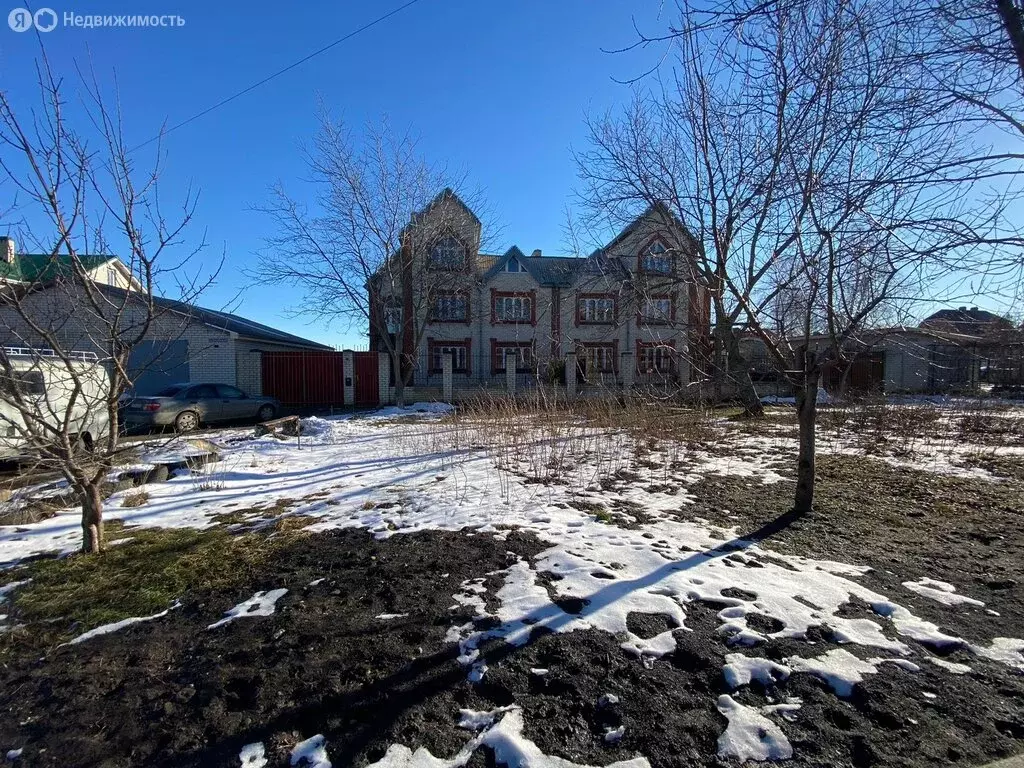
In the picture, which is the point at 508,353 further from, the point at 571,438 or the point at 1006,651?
the point at 1006,651

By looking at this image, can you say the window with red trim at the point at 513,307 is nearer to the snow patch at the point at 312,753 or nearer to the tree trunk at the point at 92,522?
the tree trunk at the point at 92,522

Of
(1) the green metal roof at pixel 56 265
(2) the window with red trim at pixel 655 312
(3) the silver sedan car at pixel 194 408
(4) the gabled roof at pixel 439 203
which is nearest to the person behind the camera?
(1) the green metal roof at pixel 56 265

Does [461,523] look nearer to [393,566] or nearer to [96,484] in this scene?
[393,566]

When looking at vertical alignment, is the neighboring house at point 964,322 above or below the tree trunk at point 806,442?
above

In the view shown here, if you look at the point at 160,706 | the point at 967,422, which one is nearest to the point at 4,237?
the point at 160,706

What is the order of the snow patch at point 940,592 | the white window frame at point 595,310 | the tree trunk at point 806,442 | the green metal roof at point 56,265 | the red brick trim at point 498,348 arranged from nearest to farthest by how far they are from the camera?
the snow patch at point 940,592, the green metal roof at point 56,265, the tree trunk at point 806,442, the red brick trim at point 498,348, the white window frame at point 595,310

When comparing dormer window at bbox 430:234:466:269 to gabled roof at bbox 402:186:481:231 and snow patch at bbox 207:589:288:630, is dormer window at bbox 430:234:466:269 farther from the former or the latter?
snow patch at bbox 207:589:288:630

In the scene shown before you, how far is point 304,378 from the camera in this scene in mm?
19656

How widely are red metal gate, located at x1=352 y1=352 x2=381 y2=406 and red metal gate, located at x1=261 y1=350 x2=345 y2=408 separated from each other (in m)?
0.64

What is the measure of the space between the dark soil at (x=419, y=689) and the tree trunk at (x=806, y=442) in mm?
1315

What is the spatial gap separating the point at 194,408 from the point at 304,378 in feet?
22.5

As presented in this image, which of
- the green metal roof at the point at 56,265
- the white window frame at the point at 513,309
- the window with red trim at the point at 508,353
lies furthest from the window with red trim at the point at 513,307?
the green metal roof at the point at 56,265

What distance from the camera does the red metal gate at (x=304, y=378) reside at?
19.4 metres

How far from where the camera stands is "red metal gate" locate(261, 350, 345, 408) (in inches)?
764
